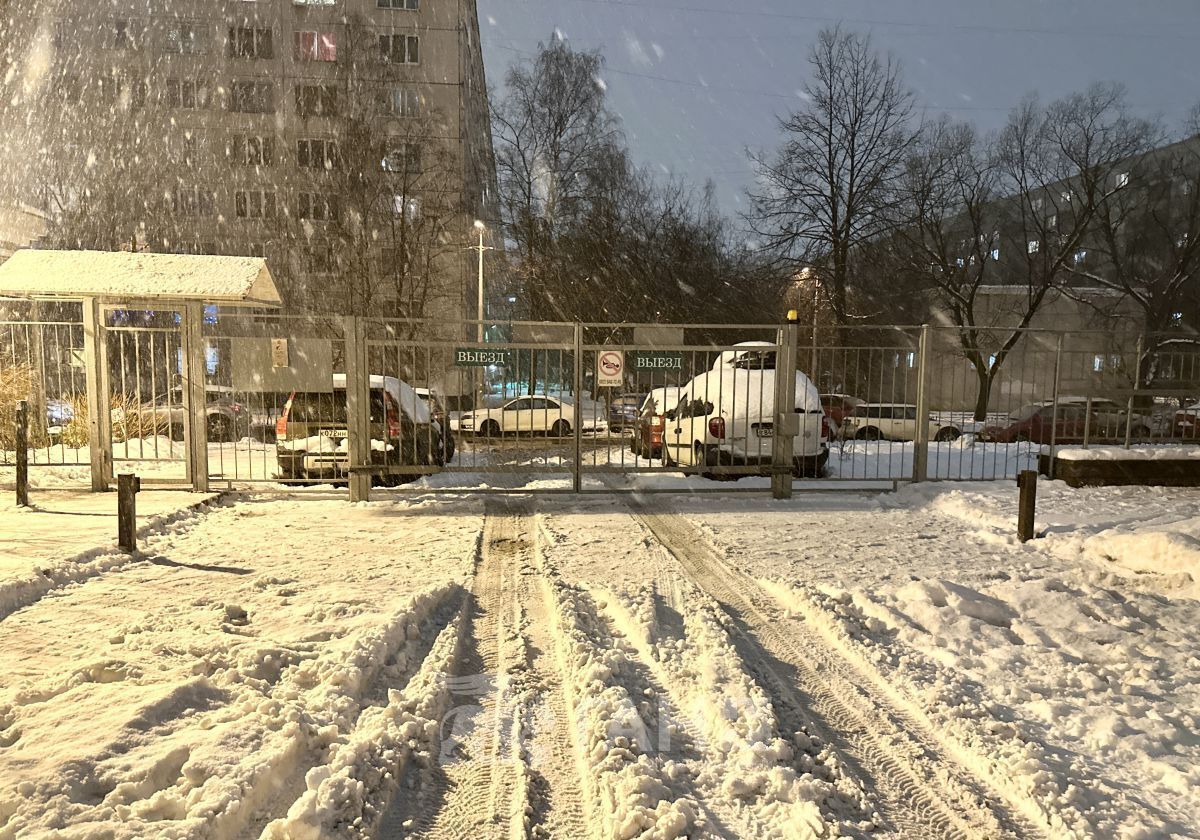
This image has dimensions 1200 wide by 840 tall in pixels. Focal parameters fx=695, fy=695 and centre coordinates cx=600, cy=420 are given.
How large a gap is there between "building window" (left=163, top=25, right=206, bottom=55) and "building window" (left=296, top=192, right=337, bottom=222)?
13689mm

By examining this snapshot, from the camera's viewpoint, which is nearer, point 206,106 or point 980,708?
point 980,708

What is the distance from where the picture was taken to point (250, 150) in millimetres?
39688

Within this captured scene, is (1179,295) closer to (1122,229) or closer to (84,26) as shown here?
(1122,229)

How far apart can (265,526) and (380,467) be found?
64.9 inches

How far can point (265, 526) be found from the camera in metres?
8.32

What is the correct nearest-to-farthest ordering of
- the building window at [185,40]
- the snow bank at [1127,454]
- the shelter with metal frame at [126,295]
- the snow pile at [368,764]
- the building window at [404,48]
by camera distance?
1. the snow pile at [368,764]
2. the shelter with metal frame at [126,295]
3. the snow bank at [1127,454]
4. the building window at [404,48]
5. the building window at [185,40]

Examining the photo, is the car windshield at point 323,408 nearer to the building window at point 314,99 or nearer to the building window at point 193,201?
the building window at point 314,99

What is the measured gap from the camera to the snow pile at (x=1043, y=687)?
305 centimetres

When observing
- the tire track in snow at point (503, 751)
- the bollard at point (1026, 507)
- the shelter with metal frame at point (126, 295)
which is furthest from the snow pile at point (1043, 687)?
the shelter with metal frame at point (126, 295)

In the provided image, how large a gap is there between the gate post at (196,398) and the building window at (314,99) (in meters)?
27.5

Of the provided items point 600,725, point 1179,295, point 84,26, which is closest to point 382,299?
point 84,26

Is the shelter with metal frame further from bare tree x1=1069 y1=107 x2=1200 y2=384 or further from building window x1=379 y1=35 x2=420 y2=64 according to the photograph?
building window x1=379 y1=35 x2=420 y2=64

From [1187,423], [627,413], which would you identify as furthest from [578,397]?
[1187,423]

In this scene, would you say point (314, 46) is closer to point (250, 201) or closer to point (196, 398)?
point (250, 201)
